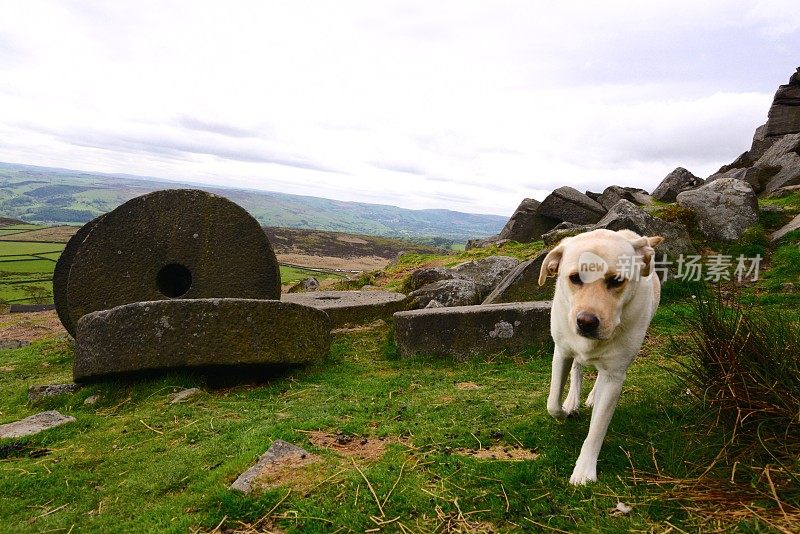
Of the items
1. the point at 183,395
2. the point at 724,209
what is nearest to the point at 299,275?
the point at 724,209

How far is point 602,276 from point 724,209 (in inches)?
469

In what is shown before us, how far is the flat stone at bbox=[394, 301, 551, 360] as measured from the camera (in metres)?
8.70

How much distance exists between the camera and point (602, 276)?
4031mm

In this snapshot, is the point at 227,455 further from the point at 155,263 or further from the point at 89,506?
the point at 155,263

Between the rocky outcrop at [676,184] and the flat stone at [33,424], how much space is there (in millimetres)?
22728

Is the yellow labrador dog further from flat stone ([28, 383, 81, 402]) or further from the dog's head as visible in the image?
flat stone ([28, 383, 81, 402])

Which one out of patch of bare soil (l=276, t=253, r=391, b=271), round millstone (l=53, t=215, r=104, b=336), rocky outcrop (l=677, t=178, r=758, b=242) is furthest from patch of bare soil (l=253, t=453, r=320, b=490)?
patch of bare soil (l=276, t=253, r=391, b=271)

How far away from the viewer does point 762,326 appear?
4395mm

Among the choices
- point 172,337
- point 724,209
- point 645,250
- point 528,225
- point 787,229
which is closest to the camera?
point 645,250

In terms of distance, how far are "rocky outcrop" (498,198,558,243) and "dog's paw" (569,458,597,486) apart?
64.0ft

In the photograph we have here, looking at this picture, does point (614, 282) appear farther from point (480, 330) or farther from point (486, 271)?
point (486, 271)

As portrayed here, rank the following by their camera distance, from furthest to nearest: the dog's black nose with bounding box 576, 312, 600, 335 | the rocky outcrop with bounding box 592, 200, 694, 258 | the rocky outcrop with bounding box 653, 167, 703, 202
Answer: the rocky outcrop with bounding box 653, 167, 703, 202 < the rocky outcrop with bounding box 592, 200, 694, 258 < the dog's black nose with bounding box 576, 312, 600, 335

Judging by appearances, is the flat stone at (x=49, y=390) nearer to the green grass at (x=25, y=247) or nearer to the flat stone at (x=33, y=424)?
the flat stone at (x=33, y=424)

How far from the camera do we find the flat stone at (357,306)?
11.4 m
